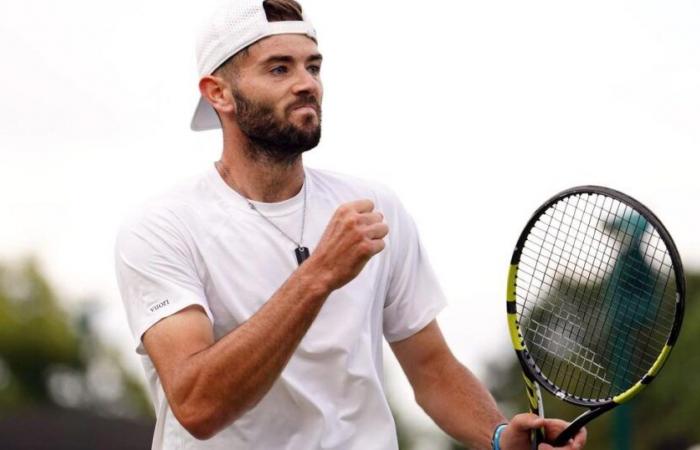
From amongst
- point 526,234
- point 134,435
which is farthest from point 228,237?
point 134,435

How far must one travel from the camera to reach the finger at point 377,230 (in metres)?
5.43

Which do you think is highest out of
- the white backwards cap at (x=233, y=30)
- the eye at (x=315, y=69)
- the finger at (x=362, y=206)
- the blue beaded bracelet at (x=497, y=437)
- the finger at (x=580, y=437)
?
the white backwards cap at (x=233, y=30)

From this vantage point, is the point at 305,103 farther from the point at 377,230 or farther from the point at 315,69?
the point at 377,230

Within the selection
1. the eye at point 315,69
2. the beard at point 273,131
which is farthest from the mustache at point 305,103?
the eye at point 315,69

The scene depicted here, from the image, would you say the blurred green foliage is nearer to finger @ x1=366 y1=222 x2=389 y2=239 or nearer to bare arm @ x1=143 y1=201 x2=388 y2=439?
bare arm @ x1=143 y1=201 x2=388 y2=439

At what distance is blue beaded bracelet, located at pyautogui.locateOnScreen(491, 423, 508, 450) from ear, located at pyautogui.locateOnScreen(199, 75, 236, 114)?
54.4 inches

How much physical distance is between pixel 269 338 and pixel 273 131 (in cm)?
80

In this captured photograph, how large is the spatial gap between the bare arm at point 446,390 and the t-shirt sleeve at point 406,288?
0.05m

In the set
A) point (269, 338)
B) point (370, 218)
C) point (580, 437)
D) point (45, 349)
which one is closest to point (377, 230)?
point (370, 218)

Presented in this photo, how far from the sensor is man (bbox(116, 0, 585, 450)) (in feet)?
18.0

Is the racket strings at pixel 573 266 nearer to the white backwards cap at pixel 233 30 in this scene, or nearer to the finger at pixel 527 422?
the finger at pixel 527 422

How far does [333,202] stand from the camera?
6.19 meters

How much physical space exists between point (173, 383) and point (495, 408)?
120 cm

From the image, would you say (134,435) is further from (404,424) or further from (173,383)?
(173,383)
